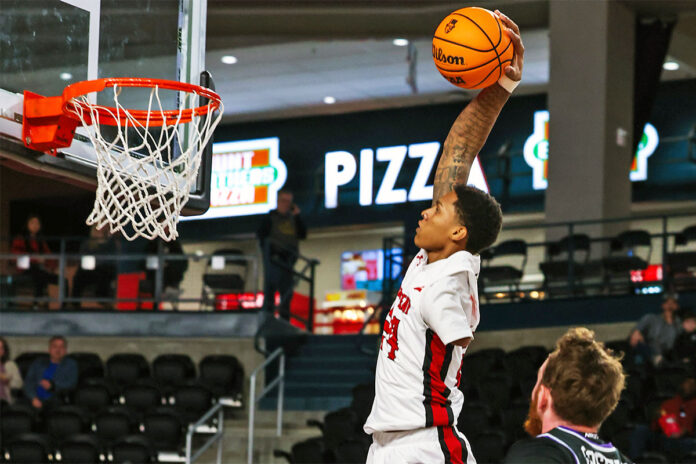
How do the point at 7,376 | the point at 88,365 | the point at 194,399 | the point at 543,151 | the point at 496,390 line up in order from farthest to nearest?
the point at 543,151 < the point at 88,365 < the point at 7,376 < the point at 194,399 < the point at 496,390

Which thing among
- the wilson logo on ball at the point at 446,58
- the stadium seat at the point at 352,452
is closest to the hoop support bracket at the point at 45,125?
the wilson logo on ball at the point at 446,58

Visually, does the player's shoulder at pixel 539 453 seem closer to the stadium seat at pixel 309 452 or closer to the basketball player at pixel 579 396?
the basketball player at pixel 579 396

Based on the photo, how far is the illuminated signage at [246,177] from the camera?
20609 mm

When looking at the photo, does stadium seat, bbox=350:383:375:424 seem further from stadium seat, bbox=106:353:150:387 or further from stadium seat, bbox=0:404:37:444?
stadium seat, bbox=0:404:37:444

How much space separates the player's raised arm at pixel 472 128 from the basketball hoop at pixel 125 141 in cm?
132

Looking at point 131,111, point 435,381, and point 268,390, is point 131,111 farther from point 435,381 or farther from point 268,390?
point 268,390

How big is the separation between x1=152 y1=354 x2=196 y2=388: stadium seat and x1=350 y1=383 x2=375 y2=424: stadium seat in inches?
96.0

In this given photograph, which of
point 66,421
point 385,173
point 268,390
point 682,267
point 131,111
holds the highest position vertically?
point 385,173

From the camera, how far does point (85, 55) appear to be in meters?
5.43

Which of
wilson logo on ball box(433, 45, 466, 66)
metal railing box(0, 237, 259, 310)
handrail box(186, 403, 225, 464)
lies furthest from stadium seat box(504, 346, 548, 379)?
wilson logo on ball box(433, 45, 466, 66)

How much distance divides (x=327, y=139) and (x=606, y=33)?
25.7ft

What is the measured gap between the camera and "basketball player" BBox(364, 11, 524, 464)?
11.7 ft

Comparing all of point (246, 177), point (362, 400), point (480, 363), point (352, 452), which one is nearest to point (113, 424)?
point (362, 400)

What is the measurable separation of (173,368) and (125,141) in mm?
8485
